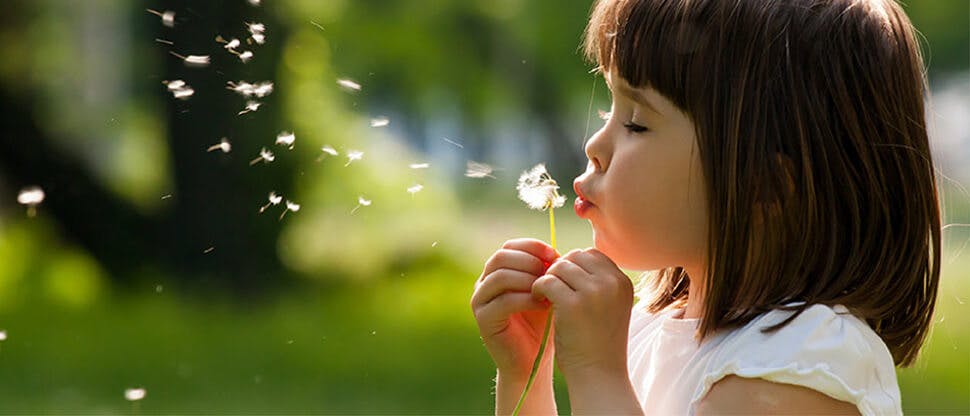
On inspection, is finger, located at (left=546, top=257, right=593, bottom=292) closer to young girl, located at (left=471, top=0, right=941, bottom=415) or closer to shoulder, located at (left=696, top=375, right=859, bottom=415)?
young girl, located at (left=471, top=0, right=941, bottom=415)

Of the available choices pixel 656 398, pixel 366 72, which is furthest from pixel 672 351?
pixel 366 72

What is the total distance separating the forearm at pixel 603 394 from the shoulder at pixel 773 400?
0.27 ft

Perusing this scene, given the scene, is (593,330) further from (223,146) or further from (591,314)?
(223,146)

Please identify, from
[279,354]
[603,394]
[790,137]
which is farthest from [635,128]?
[279,354]

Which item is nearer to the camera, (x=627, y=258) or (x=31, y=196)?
(x=627, y=258)

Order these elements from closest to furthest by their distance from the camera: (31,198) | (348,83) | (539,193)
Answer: (539,193)
(348,83)
(31,198)

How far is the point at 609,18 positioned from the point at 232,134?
2600mm

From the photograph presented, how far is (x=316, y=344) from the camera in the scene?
3.67m

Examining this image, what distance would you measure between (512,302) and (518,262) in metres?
0.04

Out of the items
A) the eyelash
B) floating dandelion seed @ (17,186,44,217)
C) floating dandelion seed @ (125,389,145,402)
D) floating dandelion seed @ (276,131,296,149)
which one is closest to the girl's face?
the eyelash

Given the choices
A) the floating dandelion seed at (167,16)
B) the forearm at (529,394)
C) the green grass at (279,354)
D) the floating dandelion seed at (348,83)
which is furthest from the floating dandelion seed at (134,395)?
the forearm at (529,394)

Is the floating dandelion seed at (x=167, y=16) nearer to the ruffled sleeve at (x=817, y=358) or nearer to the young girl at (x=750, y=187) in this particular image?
the young girl at (x=750, y=187)

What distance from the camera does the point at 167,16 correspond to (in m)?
3.88

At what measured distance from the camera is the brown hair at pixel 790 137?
1.12 meters
